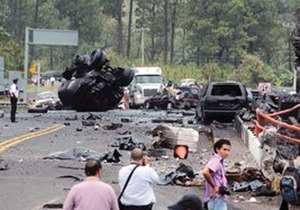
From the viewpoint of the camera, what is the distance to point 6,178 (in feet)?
59.2

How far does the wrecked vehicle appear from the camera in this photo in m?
45.4

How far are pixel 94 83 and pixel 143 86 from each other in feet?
76.5

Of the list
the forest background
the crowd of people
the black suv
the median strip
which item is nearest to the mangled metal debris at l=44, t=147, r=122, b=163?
the median strip

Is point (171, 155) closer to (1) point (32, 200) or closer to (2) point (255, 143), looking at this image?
(2) point (255, 143)

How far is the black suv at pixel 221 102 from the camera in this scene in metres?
35.6

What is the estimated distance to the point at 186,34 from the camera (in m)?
124

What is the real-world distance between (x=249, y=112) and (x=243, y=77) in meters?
70.7

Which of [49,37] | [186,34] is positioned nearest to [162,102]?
[49,37]

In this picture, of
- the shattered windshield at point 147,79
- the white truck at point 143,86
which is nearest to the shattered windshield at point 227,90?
the white truck at point 143,86

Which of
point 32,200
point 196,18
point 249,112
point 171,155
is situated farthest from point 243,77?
point 32,200

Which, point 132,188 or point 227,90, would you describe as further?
point 227,90

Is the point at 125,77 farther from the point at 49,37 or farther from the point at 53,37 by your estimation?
the point at 53,37

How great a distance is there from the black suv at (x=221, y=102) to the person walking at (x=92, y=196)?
2611cm

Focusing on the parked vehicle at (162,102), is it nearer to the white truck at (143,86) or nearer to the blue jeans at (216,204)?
the white truck at (143,86)
